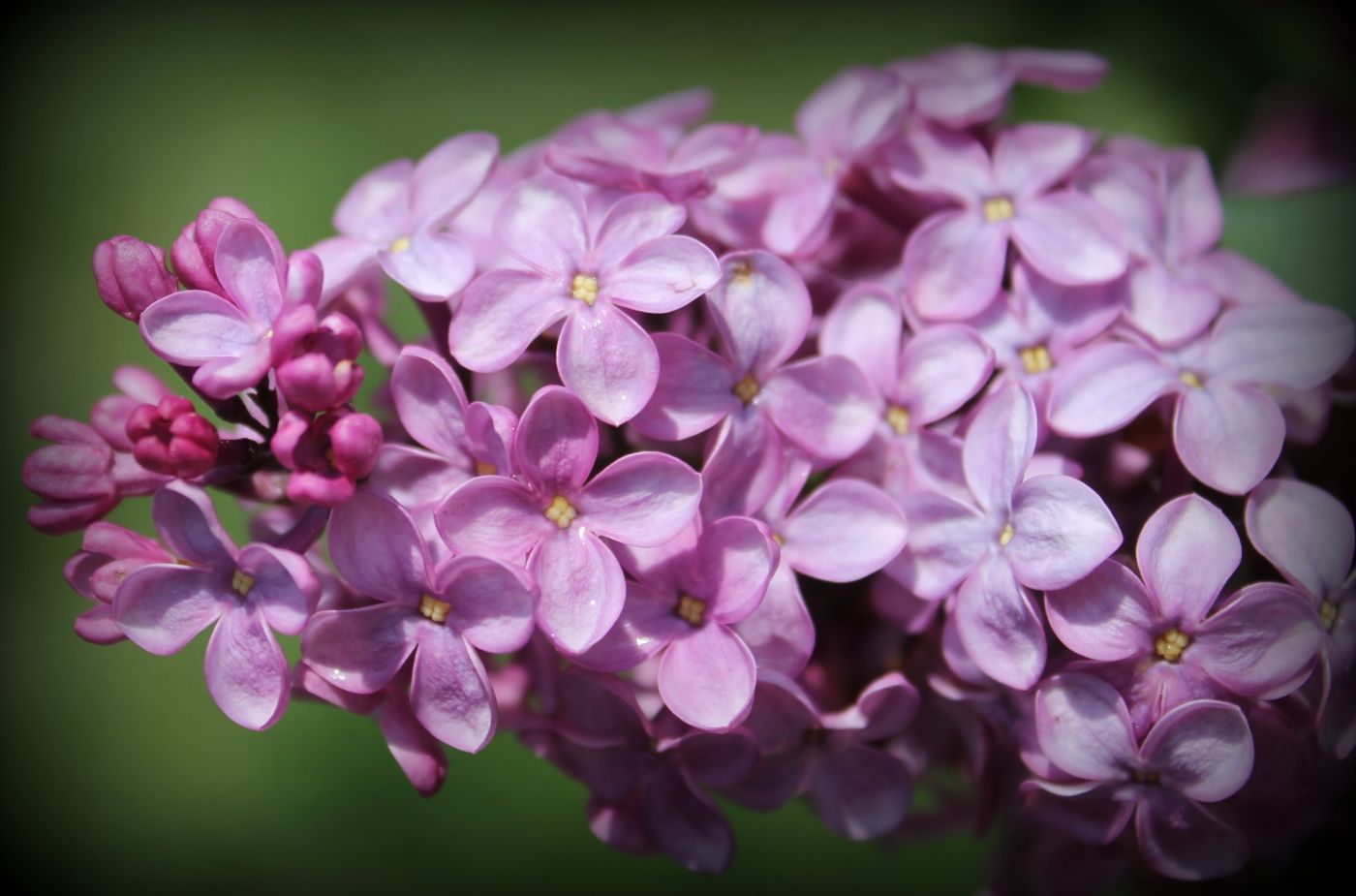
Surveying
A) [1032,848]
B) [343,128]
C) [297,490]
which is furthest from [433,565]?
[343,128]

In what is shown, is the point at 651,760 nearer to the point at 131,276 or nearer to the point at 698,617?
the point at 698,617

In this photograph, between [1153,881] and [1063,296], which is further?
[1153,881]

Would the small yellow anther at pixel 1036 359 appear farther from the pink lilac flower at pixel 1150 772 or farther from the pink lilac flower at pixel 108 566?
the pink lilac flower at pixel 108 566

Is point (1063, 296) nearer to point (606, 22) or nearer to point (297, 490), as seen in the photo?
point (297, 490)

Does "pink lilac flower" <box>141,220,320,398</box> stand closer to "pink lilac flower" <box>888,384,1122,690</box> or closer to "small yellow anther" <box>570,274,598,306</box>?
"small yellow anther" <box>570,274,598,306</box>

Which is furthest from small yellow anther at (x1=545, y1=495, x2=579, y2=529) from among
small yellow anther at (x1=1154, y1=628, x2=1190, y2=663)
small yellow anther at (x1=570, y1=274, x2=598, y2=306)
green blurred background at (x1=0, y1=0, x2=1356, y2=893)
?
green blurred background at (x1=0, y1=0, x2=1356, y2=893)

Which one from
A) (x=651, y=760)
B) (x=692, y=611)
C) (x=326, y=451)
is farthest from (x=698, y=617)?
(x=326, y=451)
